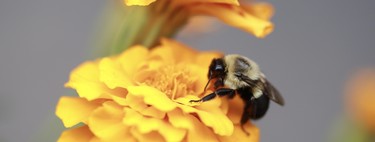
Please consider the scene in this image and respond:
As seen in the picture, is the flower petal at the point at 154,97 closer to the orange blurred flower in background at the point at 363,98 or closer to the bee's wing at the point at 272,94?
the bee's wing at the point at 272,94

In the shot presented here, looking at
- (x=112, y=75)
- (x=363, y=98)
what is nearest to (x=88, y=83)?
(x=112, y=75)

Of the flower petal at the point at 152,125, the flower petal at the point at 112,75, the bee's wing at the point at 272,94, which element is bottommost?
the flower petal at the point at 152,125

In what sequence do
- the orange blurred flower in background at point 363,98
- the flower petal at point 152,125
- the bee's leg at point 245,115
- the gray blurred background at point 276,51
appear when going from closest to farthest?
the flower petal at point 152,125
the bee's leg at point 245,115
the orange blurred flower in background at point 363,98
the gray blurred background at point 276,51

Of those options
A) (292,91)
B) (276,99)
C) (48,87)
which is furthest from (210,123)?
(292,91)

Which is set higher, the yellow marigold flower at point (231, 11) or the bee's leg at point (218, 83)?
the yellow marigold flower at point (231, 11)

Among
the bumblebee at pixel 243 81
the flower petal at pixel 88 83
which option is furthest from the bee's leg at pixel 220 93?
the flower petal at pixel 88 83
